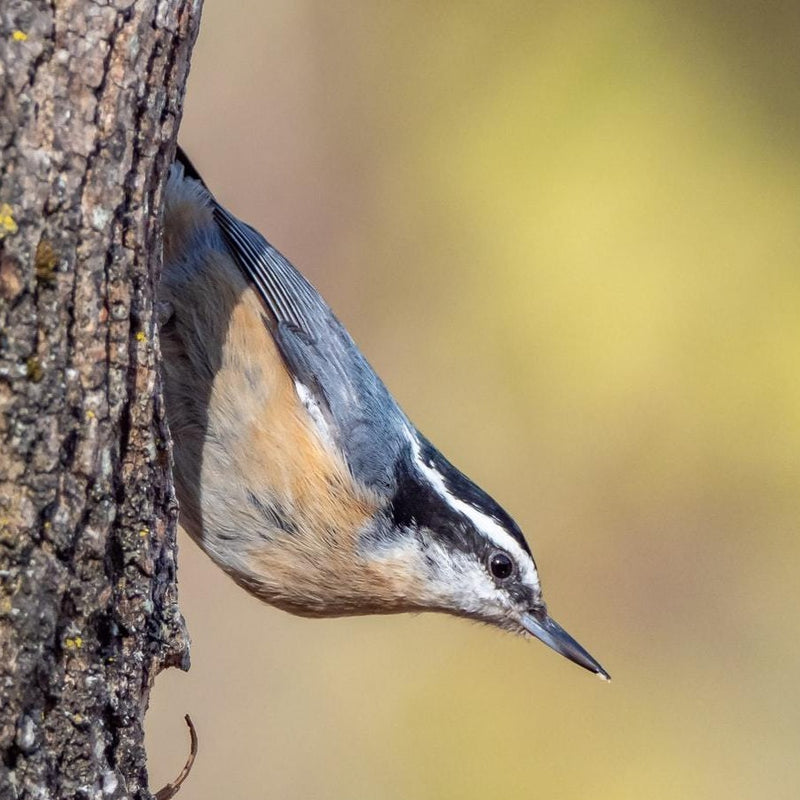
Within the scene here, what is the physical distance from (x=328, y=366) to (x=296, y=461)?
0.37 meters

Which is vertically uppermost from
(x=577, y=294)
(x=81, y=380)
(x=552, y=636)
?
(x=577, y=294)

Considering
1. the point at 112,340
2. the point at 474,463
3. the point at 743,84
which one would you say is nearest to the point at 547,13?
the point at 743,84

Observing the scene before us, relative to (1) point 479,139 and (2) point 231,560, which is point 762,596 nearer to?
(1) point 479,139

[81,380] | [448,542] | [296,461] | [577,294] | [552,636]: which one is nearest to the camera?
→ [81,380]

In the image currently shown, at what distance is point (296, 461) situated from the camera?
133 inches

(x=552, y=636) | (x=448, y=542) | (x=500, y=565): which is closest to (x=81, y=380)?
(x=448, y=542)

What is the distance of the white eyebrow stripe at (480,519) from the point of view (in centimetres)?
359

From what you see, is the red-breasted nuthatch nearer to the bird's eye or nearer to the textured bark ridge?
the bird's eye

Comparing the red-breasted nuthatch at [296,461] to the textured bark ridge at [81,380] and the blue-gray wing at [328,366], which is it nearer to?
the blue-gray wing at [328,366]

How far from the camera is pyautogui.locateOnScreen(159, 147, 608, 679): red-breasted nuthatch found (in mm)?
3369

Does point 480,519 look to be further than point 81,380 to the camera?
Yes

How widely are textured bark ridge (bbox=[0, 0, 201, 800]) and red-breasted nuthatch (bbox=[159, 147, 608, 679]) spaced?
3.29ft

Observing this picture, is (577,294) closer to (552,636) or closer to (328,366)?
(552,636)

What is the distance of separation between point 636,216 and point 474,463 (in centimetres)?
183
